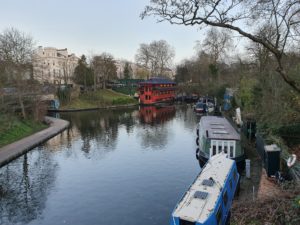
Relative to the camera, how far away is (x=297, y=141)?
1784 centimetres

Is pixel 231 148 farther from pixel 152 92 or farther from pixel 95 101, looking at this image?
pixel 152 92

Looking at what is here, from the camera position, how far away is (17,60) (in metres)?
37.9

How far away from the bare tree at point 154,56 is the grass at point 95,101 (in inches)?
987

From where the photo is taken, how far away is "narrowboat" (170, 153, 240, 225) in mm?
8953

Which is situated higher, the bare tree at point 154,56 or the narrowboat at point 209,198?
the bare tree at point 154,56

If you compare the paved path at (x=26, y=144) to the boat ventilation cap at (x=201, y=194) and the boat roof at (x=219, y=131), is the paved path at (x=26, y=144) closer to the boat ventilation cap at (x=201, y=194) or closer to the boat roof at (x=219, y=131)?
the boat roof at (x=219, y=131)

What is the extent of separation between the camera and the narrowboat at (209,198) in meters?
8.95

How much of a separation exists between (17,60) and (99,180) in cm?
2733

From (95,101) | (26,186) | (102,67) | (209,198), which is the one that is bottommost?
(26,186)

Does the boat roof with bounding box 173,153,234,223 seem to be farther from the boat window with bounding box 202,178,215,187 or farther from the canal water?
the canal water

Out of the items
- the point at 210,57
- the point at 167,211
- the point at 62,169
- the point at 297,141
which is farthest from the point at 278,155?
the point at 210,57

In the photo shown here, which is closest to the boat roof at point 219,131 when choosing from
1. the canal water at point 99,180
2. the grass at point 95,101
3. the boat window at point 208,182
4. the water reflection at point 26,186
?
the canal water at point 99,180

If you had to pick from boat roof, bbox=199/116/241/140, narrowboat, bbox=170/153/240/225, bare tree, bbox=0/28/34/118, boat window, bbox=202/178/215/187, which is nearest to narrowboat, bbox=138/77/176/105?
bare tree, bbox=0/28/34/118

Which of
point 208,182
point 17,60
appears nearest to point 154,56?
point 17,60
